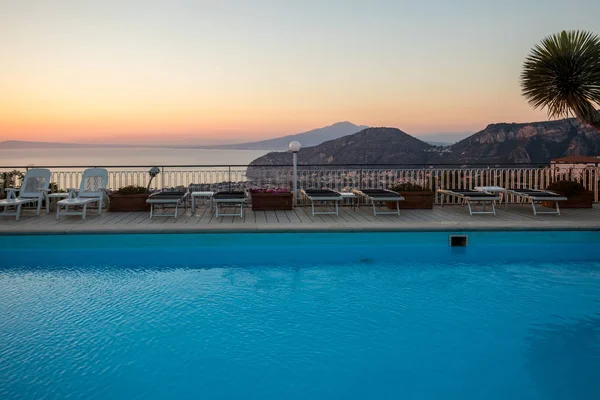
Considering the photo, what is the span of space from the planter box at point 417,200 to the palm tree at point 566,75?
3432mm

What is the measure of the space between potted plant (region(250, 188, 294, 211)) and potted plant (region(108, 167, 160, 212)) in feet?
6.36

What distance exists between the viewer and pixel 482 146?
690 inches

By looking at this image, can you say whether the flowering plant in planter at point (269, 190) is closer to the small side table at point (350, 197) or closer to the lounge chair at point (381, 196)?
the small side table at point (350, 197)

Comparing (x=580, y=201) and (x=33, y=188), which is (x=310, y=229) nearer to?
(x=33, y=188)

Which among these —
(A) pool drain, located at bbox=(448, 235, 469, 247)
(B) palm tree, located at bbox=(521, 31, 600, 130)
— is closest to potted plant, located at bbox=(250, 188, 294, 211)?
(A) pool drain, located at bbox=(448, 235, 469, 247)

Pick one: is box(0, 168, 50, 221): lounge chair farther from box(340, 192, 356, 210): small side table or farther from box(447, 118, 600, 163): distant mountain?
box(447, 118, 600, 163): distant mountain

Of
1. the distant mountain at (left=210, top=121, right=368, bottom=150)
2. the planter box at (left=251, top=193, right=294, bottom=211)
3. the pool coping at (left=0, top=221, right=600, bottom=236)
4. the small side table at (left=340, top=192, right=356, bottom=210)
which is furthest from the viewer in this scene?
the distant mountain at (left=210, top=121, right=368, bottom=150)

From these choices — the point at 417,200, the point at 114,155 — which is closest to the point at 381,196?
the point at 417,200

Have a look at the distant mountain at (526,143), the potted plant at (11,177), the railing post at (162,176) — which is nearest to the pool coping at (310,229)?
the railing post at (162,176)

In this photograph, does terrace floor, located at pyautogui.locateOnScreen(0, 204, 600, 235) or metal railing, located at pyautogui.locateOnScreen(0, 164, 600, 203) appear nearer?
terrace floor, located at pyautogui.locateOnScreen(0, 204, 600, 235)

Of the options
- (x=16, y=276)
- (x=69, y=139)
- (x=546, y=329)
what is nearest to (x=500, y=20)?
(x=546, y=329)

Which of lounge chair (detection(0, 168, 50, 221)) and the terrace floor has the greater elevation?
lounge chair (detection(0, 168, 50, 221))

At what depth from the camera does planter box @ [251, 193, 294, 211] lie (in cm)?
841

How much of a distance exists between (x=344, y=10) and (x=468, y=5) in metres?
2.95
